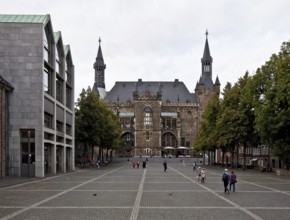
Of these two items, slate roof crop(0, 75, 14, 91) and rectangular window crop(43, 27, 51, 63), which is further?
rectangular window crop(43, 27, 51, 63)

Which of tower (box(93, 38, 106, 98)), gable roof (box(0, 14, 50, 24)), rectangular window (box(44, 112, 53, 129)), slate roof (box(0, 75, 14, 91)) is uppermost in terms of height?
tower (box(93, 38, 106, 98))

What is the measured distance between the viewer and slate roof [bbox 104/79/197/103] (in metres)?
170

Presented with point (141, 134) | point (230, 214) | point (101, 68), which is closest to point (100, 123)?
point (230, 214)

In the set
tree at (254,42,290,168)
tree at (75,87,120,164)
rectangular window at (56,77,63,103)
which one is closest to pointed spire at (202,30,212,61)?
tree at (75,87,120,164)

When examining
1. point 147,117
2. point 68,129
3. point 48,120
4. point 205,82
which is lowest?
point 68,129

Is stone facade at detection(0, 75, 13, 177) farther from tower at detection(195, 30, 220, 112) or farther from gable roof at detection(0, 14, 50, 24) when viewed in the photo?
tower at detection(195, 30, 220, 112)

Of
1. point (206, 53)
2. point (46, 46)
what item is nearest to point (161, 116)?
point (206, 53)

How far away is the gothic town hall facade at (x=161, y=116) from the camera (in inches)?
6270

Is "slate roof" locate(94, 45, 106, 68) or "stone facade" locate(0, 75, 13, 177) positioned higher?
"slate roof" locate(94, 45, 106, 68)

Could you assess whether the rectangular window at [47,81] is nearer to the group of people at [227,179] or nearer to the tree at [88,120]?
the tree at [88,120]

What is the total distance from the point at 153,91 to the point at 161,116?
12139 millimetres

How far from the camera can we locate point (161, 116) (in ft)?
537

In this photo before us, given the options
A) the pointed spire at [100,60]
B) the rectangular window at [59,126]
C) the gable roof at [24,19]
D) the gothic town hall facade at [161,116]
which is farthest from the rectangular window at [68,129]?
the pointed spire at [100,60]

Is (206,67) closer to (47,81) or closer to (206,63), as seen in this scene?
(206,63)
